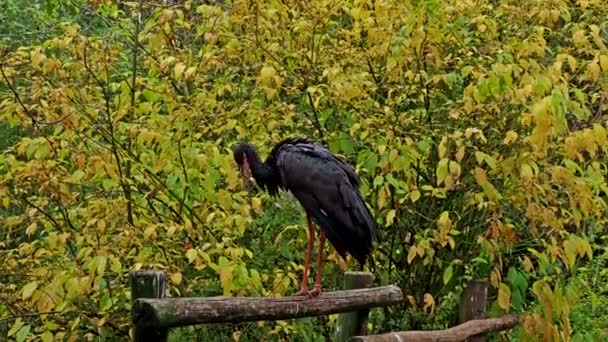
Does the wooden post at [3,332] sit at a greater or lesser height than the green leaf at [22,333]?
lesser

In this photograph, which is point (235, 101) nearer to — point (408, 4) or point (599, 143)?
point (408, 4)

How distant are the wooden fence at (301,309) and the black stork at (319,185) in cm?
21

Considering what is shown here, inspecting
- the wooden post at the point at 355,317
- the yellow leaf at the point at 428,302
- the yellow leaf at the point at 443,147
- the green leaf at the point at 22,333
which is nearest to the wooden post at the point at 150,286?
the green leaf at the point at 22,333

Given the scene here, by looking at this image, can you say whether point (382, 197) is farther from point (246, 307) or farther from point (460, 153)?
point (246, 307)

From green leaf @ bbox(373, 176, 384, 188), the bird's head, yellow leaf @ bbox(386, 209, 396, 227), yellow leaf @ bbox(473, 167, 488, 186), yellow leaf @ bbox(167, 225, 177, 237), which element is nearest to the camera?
the bird's head

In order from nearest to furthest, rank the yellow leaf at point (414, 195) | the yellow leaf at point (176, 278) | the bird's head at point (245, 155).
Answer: the bird's head at point (245, 155) → the yellow leaf at point (176, 278) → the yellow leaf at point (414, 195)

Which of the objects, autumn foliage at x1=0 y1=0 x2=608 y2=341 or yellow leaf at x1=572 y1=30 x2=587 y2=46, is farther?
yellow leaf at x1=572 y1=30 x2=587 y2=46

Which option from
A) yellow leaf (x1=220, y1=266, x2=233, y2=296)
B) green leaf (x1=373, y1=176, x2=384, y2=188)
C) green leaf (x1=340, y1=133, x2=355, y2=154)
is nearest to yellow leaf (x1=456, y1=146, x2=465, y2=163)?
green leaf (x1=373, y1=176, x2=384, y2=188)

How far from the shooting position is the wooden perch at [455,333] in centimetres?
505

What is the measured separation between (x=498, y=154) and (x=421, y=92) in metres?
0.59

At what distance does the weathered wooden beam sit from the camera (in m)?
3.37

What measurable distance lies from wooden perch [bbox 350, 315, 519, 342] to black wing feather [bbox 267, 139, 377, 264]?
58cm

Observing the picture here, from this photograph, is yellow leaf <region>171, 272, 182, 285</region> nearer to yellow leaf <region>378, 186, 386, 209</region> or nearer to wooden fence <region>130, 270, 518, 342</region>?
wooden fence <region>130, 270, 518, 342</region>

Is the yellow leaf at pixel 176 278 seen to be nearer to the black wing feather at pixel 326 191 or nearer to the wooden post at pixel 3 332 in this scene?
the black wing feather at pixel 326 191
